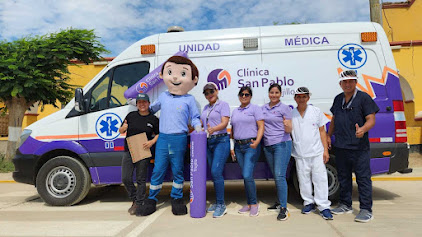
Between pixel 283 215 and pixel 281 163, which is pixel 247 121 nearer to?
pixel 281 163

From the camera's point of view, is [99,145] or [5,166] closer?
[99,145]

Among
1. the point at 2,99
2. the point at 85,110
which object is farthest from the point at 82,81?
the point at 85,110

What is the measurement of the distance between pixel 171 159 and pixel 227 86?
1.37 meters

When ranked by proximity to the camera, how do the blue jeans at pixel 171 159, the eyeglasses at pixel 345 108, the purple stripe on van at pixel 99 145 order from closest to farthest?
the eyeglasses at pixel 345 108 < the blue jeans at pixel 171 159 < the purple stripe on van at pixel 99 145

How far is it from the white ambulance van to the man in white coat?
442 millimetres

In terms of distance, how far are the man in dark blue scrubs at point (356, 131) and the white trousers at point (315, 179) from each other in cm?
33

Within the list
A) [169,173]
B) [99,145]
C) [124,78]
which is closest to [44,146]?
[99,145]

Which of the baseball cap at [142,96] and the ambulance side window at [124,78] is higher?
the ambulance side window at [124,78]

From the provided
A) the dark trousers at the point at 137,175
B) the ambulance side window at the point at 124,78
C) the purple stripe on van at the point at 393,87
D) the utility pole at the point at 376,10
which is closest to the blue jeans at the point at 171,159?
the dark trousers at the point at 137,175

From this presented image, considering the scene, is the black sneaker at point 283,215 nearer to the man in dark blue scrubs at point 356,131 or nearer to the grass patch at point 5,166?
the man in dark blue scrubs at point 356,131

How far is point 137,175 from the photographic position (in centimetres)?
439

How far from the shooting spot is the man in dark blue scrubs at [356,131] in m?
3.79

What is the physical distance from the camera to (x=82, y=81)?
13.2 meters

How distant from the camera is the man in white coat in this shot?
4011 mm
